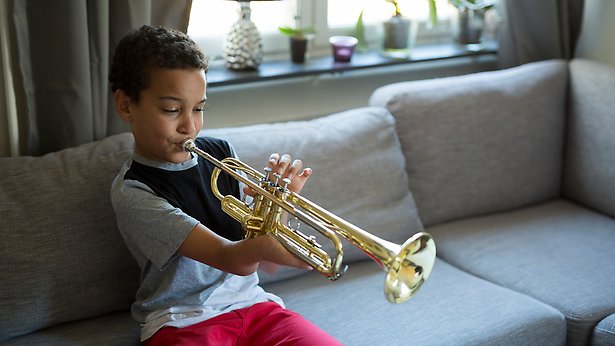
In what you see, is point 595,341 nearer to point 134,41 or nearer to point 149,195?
point 149,195

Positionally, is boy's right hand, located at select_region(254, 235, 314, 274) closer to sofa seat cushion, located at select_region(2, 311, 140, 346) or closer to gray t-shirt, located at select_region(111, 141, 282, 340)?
gray t-shirt, located at select_region(111, 141, 282, 340)

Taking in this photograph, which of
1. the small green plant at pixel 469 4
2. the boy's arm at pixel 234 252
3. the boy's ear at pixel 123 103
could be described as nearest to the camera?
the boy's arm at pixel 234 252

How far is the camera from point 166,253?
162cm

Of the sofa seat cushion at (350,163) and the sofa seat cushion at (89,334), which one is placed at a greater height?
the sofa seat cushion at (350,163)

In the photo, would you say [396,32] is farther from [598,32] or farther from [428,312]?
[428,312]

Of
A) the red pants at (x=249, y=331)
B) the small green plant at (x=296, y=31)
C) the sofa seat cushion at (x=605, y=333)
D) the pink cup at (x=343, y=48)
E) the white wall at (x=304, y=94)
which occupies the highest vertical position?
the small green plant at (x=296, y=31)

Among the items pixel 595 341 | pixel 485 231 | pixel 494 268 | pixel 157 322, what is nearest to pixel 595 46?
pixel 485 231

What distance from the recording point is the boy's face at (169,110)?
65.7 inches

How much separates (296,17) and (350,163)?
26.9 inches

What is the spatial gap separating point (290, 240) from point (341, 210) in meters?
0.77

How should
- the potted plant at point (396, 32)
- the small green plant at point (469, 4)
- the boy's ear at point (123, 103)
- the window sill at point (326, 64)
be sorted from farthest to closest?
the small green plant at point (469, 4) → the potted plant at point (396, 32) → the window sill at point (326, 64) → the boy's ear at point (123, 103)

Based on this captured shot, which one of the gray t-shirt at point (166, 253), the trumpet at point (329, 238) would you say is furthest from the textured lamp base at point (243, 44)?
the trumpet at point (329, 238)

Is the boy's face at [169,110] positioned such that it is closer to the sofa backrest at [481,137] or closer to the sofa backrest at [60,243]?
the sofa backrest at [60,243]

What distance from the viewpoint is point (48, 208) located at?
6.14ft
